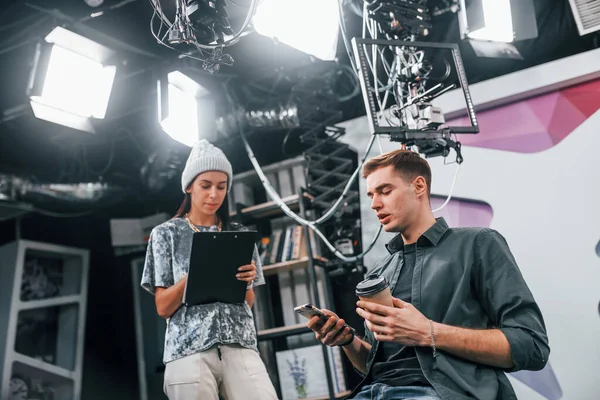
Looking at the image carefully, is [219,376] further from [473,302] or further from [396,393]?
[473,302]

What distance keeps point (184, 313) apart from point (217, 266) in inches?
8.8

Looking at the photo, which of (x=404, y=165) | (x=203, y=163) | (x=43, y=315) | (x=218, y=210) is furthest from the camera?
(x=43, y=315)

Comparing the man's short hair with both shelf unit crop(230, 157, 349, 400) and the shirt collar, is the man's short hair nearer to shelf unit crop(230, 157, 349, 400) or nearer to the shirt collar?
the shirt collar

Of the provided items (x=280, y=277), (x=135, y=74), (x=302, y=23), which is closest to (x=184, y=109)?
(x=135, y=74)

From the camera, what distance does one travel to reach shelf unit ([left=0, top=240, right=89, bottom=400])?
4.20m

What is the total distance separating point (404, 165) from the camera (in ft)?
5.53

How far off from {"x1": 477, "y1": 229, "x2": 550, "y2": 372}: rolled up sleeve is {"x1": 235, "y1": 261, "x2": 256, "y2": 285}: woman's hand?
95 cm

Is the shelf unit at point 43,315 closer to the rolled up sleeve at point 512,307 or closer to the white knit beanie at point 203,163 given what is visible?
the white knit beanie at point 203,163

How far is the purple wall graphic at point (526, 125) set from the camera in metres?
3.17

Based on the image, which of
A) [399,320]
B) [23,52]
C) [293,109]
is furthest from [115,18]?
[399,320]

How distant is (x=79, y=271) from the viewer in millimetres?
4930

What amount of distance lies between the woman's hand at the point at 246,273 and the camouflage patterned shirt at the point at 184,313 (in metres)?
0.13

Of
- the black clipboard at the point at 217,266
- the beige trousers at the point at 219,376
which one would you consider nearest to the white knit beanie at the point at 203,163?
the black clipboard at the point at 217,266

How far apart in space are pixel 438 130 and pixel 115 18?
2301 millimetres
